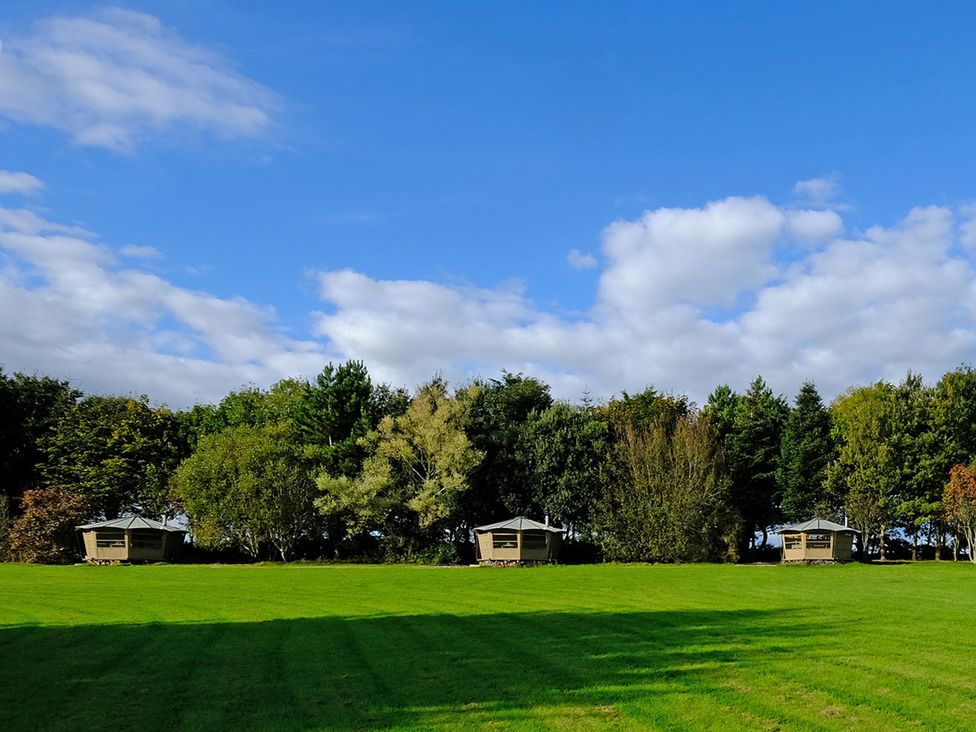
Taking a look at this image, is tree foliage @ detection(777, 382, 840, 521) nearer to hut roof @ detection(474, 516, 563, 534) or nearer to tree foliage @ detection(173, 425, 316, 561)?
hut roof @ detection(474, 516, 563, 534)

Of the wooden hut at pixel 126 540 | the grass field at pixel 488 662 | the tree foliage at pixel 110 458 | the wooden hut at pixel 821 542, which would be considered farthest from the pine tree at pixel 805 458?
the tree foliage at pixel 110 458

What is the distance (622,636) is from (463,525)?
35.5m

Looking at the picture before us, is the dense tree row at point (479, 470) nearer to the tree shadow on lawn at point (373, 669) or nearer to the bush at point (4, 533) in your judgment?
the bush at point (4, 533)

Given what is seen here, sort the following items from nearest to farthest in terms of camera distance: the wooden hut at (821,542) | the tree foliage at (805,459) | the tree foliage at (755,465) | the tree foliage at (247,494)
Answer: the wooden hut at (821,542)
the tree foliage at (247,494)
the tree foliage at (805,459)
the tree foliage at (755,465)

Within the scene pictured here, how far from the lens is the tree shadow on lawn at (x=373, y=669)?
7.64 meters

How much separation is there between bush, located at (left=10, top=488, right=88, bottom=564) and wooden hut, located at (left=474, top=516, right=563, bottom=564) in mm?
20517

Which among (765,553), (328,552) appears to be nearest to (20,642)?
(328,552)

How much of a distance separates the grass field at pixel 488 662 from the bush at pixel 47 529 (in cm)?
2661

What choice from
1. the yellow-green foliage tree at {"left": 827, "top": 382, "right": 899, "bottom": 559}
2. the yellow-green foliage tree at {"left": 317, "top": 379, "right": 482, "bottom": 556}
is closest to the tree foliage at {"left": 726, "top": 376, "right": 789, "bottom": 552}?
the yellow-green foliage tree at {"left": 827, "top": 382, "right": 899, "bottom": 559}

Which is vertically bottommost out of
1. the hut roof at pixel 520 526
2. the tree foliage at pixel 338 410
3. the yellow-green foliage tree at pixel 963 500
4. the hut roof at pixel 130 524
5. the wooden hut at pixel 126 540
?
the wooden hut at pixel 126 540

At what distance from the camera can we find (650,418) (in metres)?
50.6

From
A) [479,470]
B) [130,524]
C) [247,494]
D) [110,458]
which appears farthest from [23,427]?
[479,470]

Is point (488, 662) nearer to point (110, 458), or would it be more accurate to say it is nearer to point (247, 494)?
point (247, 494)

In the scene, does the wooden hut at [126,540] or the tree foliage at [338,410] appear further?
the tree foliage at [338,410]
